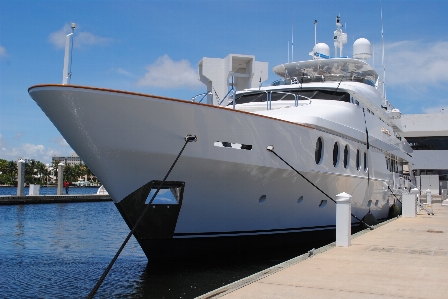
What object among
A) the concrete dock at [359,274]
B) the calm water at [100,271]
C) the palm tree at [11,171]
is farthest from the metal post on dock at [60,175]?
the palm tree at [11,171]

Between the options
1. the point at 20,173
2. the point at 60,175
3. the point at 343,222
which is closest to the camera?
the point at 343,222

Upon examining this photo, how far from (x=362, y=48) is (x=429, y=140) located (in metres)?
25.1

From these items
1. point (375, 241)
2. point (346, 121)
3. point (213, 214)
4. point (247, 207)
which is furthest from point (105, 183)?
point (346, 121)

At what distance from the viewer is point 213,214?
10258mm

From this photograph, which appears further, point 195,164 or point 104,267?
point 104,267

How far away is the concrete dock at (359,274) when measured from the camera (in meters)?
5.66

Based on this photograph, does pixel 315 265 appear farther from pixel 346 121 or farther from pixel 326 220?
pixel 346 121

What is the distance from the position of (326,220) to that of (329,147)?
6.60 ft

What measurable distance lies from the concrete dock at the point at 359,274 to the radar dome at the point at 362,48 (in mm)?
13406

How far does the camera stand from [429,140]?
43.9 metres

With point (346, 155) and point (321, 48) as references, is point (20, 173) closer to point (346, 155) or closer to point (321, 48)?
point (321, 48)

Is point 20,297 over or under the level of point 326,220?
under

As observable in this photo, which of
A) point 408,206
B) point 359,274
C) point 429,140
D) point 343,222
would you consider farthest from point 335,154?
point 429,140

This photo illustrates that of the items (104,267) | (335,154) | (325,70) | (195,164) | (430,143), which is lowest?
(104,267)
